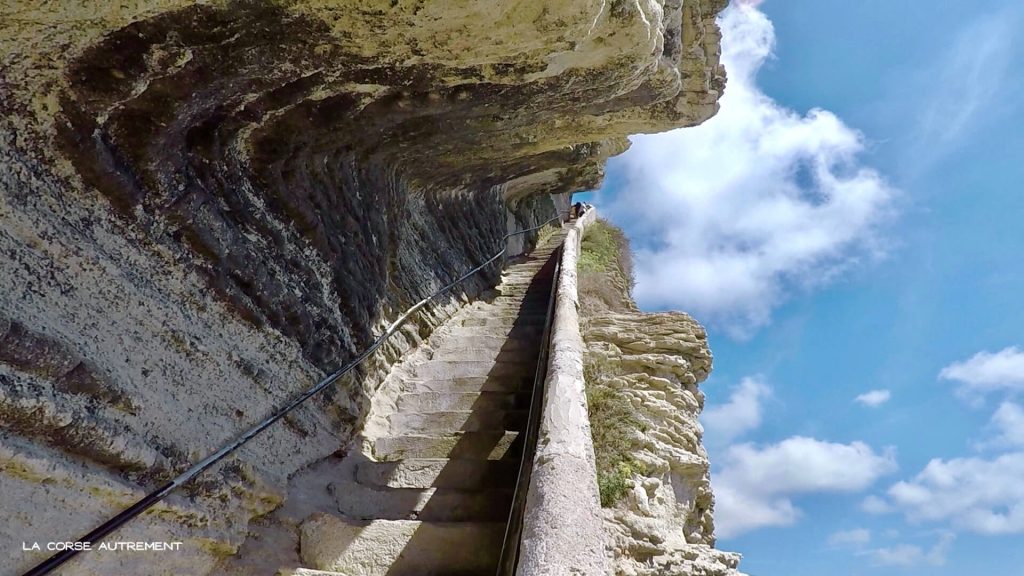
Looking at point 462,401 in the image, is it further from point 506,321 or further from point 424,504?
point 506,321

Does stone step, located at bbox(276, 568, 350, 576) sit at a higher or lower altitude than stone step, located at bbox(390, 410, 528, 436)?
lower

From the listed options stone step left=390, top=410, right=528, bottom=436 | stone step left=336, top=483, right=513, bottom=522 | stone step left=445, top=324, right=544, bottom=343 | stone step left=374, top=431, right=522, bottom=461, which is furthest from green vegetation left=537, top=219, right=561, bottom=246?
stone step left=336, top=483, right=513, bottom=522

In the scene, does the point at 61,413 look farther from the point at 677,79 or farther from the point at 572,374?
the point at 677,79

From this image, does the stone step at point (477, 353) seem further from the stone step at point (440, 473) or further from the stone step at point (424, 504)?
the stone step at point (424, 504)

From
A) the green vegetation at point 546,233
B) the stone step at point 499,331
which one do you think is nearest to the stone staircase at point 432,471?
the stone step at point 499,331

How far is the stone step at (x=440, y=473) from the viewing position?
13.4 ft

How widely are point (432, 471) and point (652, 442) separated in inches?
72.8

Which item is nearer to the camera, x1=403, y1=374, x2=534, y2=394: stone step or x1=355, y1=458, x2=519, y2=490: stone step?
x1=355, y1=458, x2=519, y2=490: stone step

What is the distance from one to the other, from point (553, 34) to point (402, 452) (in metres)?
3.06

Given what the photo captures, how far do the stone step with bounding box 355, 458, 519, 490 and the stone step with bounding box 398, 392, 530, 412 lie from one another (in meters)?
0.94

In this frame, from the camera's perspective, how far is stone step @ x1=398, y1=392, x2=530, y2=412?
204 inches

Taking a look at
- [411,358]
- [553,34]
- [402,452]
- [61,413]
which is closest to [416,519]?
[402,452]

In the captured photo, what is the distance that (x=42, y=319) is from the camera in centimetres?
237

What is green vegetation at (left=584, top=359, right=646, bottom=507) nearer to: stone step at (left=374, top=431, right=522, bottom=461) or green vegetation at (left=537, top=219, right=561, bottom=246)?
stone step at (left=374, top=431, right=522, bottom=461)
